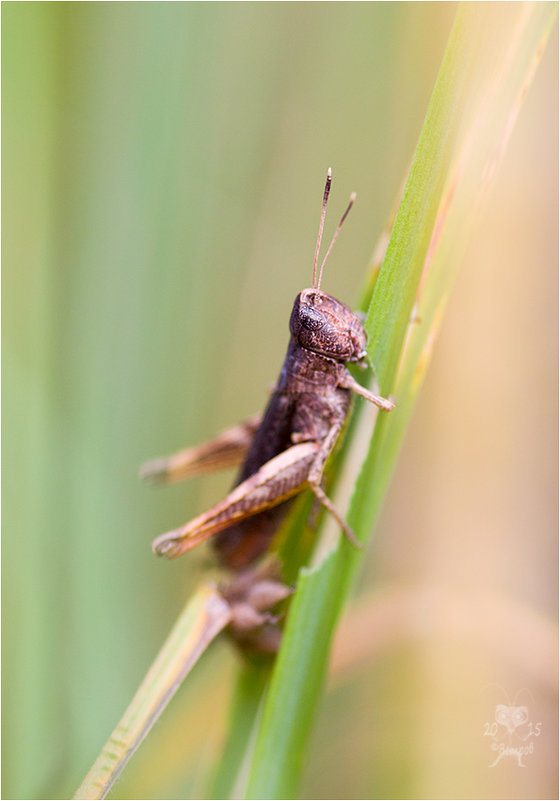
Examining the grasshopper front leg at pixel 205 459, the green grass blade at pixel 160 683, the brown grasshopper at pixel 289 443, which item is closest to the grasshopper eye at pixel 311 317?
the brown grasshopper at pixel 289 443

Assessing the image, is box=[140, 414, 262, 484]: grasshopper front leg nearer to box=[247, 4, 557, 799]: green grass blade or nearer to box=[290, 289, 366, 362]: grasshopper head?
box=[290, 289, 366, 362]: grasshopper head

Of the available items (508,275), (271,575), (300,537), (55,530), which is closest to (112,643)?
(55,530)

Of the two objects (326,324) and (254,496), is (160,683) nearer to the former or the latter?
(254,496)

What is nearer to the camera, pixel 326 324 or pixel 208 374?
pixel 326 324

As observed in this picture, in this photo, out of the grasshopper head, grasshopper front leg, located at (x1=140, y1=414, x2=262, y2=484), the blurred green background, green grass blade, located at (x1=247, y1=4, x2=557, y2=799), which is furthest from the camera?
grasshopper front leg, located at (x1=140, y1=414, x2=262, y2=484)

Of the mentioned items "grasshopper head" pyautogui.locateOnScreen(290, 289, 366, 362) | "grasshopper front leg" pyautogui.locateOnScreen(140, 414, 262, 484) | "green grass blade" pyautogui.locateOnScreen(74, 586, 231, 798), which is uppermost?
"grasshopper head" pyautogui.locateOnScreen(290, 289, 366, 362)

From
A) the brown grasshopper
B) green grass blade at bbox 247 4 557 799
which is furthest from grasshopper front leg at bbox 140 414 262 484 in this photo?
green grass blade at bbox 247 4 557 799

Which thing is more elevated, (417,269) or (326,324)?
(417,269)

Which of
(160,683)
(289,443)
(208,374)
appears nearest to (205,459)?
(289,443)

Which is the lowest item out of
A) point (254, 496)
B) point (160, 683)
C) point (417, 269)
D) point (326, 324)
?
point (160, 683)
